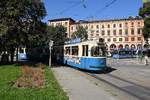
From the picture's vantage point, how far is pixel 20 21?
4041cm

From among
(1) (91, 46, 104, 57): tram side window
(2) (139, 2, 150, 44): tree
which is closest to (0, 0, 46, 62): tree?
(1) (91, 46, 104, 57): tram side window

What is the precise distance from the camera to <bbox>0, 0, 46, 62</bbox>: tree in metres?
38.4

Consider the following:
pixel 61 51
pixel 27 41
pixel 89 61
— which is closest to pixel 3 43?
pixel 27 41

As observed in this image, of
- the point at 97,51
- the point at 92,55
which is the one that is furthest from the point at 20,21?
the point at 97,51

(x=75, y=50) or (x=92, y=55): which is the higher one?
(x=75, y=50)

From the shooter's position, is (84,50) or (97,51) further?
(84,50)

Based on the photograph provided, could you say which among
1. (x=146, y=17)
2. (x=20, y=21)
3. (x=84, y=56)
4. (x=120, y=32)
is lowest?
(x=84, y=56)

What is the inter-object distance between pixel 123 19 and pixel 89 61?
4389 inches

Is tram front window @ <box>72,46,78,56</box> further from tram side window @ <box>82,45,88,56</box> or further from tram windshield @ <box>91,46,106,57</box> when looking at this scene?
tram windshield @ <box>91,46,106,57</box>

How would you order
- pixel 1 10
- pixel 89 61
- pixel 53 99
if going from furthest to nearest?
1. pixel 1 10
2. pixel 89 61
3. pixel 53 99

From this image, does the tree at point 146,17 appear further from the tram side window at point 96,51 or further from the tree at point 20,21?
the tram side window at point 96,51

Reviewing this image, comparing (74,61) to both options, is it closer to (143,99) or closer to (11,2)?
(11,2)

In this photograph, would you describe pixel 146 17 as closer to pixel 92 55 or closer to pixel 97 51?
pixel 97 51

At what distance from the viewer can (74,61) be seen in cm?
3506
